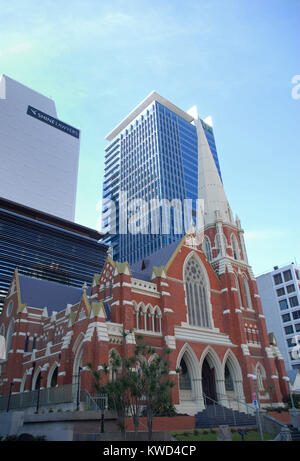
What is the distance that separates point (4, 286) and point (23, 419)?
53.3 metres

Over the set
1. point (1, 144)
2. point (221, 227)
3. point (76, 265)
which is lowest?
point (221, 227)

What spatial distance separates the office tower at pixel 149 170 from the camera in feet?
310

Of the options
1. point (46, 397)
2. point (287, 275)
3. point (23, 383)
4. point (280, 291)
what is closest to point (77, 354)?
point (46, 397)

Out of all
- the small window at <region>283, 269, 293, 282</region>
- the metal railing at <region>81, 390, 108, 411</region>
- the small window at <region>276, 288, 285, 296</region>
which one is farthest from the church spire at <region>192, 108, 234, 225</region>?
the small window at <region>276, 288, 285, 296</region>

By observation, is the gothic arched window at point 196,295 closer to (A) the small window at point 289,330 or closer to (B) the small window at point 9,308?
(B) the small window at point 9,308

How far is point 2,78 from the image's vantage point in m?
133

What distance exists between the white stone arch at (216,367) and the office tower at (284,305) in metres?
45.3

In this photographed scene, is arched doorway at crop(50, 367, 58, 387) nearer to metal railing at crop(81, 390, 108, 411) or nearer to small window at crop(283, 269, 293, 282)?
metal railing at crop(81, 390, 108, 411)

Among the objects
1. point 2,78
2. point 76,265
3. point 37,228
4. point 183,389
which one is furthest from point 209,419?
point 2,78

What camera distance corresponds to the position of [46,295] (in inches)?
1960

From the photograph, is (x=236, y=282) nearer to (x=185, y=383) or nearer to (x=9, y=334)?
(x=185, y=383)

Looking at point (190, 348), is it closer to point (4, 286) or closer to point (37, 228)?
point (4, 286)

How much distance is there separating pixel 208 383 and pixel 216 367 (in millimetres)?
1711

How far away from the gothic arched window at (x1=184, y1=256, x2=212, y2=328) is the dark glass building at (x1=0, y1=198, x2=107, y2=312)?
44.9 meters
